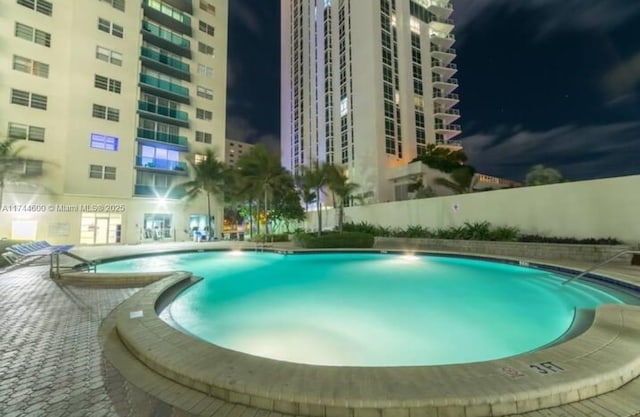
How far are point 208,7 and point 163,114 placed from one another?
11.6 m

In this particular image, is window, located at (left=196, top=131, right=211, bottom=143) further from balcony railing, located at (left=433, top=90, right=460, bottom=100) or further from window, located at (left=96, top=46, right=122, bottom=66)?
balcony railing, located at (left=433, top=90, right=460, bottom=100)

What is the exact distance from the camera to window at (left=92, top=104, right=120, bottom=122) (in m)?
19.2

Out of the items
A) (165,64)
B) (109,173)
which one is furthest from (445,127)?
(109,173)

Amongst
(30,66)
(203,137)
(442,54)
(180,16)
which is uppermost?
(442,54)

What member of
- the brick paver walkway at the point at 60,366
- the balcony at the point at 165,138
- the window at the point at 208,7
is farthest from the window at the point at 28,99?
the brick paver walkway at the point at 60,366

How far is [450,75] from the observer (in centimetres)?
4016

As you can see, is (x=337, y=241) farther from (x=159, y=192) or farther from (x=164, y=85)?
(x=164, y=85)

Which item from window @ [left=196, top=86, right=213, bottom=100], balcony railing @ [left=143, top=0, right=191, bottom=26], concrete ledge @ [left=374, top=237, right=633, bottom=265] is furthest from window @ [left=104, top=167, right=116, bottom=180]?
concrete ledge @ [left=374, top=237, right=633, bottom=265]

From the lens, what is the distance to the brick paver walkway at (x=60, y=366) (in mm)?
2221

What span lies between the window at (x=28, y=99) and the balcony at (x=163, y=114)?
530 cm

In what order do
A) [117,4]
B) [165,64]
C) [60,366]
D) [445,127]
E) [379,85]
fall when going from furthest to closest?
[445,127] → [379,85] → [165,64] → [117,4] → [60,366]

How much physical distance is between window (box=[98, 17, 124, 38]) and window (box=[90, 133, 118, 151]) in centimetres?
760

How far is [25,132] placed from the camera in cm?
1675

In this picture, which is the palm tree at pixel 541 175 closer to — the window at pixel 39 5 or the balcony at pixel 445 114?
the balcony at pixel 445 114
